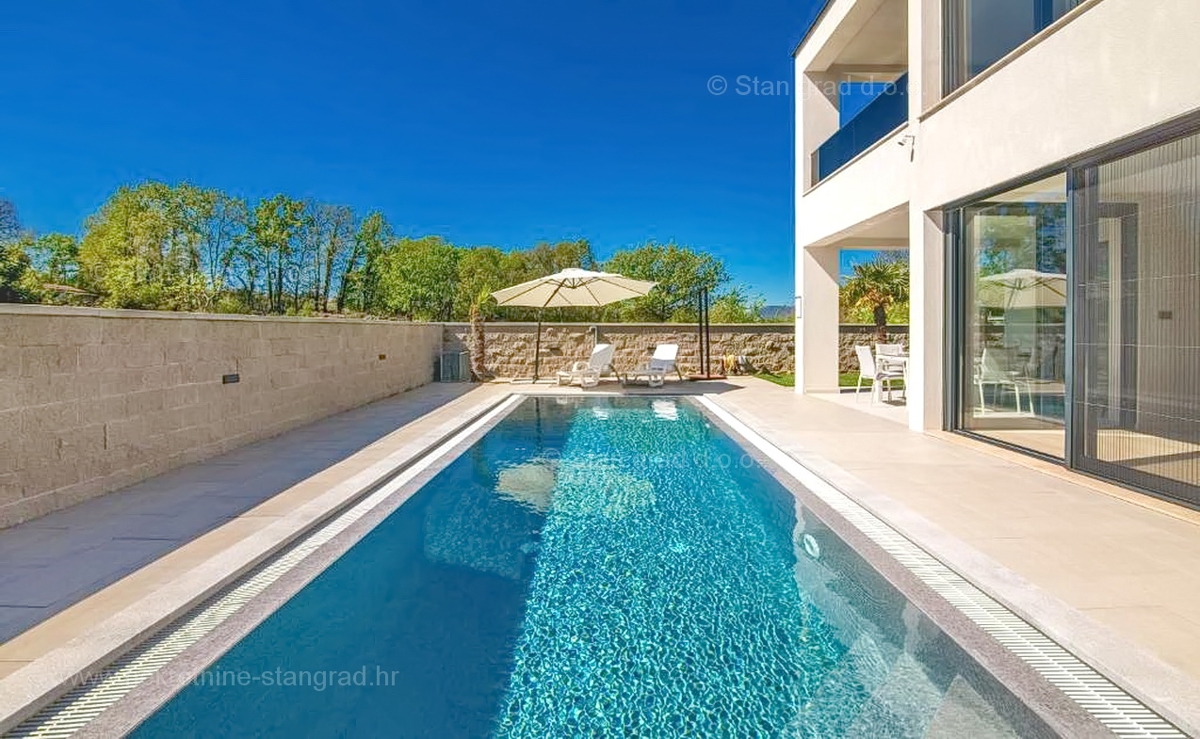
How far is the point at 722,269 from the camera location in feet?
92.8

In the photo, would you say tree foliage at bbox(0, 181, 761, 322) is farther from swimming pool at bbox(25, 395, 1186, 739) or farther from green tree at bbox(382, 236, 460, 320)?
swimming pool at bbox(25, 395, 1186, 739)

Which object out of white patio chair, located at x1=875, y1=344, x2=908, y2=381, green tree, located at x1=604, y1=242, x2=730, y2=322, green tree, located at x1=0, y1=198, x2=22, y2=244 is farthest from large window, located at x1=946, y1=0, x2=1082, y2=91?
green tree, located at x1=0, y1=198, x2=22, y2=244

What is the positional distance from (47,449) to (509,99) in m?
20.2

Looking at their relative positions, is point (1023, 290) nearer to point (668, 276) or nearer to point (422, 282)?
point (668, 276)

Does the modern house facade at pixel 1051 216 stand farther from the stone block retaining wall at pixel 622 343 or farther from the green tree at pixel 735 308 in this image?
the green tree at pixel 735 308

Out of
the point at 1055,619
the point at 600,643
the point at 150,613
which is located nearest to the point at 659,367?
the point at 600,643

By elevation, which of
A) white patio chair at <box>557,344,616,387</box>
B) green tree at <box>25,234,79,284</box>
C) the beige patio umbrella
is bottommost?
white patio chair at <box>557,344,616,387</box>

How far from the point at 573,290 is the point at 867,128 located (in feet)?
23.6

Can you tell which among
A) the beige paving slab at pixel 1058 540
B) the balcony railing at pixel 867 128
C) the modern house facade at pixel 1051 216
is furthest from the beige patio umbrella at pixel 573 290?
the beige paving slab at pixel 1058 540

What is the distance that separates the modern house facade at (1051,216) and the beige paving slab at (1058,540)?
24.6 inches

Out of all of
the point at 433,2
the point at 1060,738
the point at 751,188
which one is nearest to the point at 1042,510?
the point at 1060,738

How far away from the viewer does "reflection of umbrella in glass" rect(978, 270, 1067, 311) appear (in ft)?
20.4

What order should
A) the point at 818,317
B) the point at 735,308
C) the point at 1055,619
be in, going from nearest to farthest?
the point at 1055,619 < the point at 818,317 < the point at 735,308

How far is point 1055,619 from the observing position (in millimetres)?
2986
